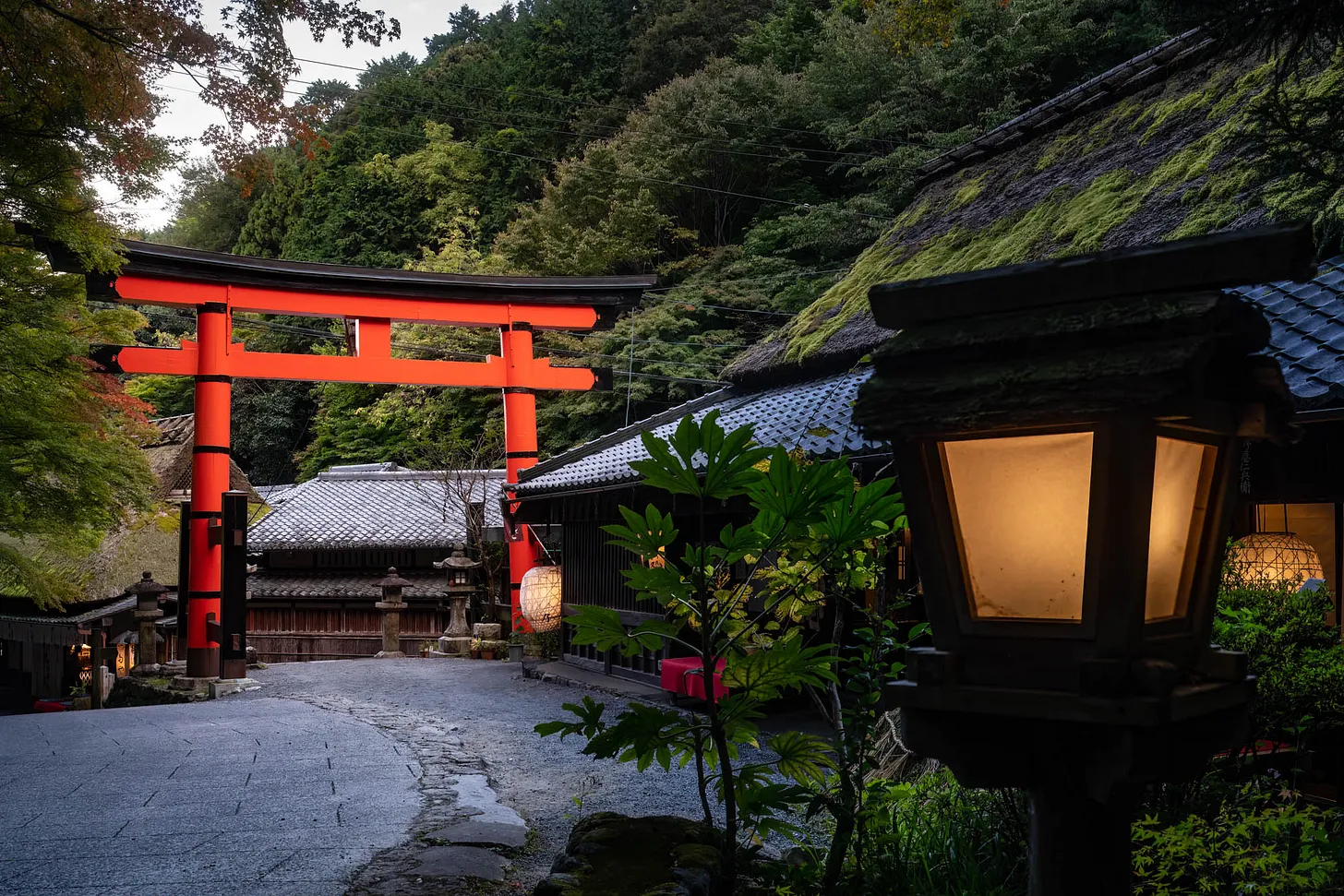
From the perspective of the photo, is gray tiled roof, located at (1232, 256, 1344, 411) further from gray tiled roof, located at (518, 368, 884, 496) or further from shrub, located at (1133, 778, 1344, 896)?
gray tiled roof, located at (518, 368, 884, 496)

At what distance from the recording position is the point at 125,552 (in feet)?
60.0

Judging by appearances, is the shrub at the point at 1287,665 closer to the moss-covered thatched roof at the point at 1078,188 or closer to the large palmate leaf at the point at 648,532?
the large palmate leaf at the point at 648,532

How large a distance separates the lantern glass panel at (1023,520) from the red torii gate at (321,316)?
11.3m

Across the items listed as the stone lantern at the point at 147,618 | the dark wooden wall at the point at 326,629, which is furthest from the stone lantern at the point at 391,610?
the stone lantern at the point at 147,618

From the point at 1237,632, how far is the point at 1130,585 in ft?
8.25

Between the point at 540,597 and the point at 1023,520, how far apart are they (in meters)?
12.4

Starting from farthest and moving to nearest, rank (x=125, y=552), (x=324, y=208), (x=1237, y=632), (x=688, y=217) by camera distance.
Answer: (x=324, y=208)
(x=688, y=217)
(x=125, y=552)
(x=1237, y=632)

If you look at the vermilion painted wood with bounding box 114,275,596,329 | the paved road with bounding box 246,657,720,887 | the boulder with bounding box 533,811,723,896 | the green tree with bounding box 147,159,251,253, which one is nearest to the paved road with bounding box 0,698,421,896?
the paved road with bounding box 246,657,720,887

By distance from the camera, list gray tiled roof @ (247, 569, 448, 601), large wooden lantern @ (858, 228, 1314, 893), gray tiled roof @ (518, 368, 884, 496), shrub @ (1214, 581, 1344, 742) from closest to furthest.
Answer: large wooden lantern @ (858, 228, 1314, 893), shrub @ (1214, 581, 1344, 742), gray tiled roof @ (518, 368, 884, 496), gray tiled roof @ (247, 569, 448, 601)

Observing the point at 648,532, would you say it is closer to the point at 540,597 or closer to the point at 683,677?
the point at 683,677

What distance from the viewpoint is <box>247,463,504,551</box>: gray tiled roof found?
20.8m

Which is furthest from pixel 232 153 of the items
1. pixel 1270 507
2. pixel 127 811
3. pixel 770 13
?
pixel 770 13

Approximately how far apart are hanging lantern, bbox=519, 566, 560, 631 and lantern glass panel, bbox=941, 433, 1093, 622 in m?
12.1

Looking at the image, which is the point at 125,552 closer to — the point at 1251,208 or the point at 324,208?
the point at 324,208
